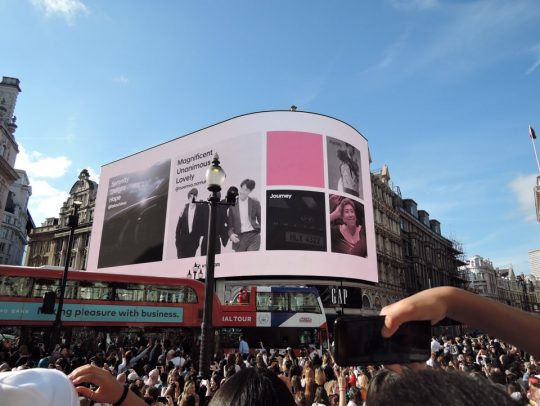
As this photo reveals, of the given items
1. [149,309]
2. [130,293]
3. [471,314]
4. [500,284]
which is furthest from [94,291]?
[500,284]

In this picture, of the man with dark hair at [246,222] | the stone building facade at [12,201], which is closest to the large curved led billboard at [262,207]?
the man with dark hair at [246,222]

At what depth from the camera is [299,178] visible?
39625mm

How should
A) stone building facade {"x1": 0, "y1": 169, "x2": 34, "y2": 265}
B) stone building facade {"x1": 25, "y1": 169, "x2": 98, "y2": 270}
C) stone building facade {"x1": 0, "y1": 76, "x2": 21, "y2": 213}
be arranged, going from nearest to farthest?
stone building facade {"x1": 0, "y1": 76, "x2": 21, "y2": 213} → stone building facade {"x1": 25, "y1": 169, "x2": 98, "y2": 270} → stone building facade {"x1": 0, "y1": 169, "x2": 34, "y2": 265}

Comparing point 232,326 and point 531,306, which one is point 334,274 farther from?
point 531,306

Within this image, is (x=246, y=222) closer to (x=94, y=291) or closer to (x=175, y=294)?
(x=175, y=294)

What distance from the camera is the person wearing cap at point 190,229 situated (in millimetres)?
40000

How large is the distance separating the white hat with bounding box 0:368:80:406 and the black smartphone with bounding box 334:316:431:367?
2.99 ft

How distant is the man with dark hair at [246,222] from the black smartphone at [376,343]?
35851 millimetres

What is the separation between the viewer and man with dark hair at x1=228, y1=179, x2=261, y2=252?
123ft

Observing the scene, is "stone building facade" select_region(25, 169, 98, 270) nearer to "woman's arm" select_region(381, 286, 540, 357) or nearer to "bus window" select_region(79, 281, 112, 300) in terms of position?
"bus window" select_region(79, 281, 112, 300)

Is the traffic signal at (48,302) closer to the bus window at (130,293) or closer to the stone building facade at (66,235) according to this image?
the bus window at (130,293)

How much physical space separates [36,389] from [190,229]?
40.6 m

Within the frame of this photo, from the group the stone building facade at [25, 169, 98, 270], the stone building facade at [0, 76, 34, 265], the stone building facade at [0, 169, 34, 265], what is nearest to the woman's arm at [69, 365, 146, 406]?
the stone building facade at [0, 76, 34, 265]

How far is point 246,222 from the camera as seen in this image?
3841 centimetres
